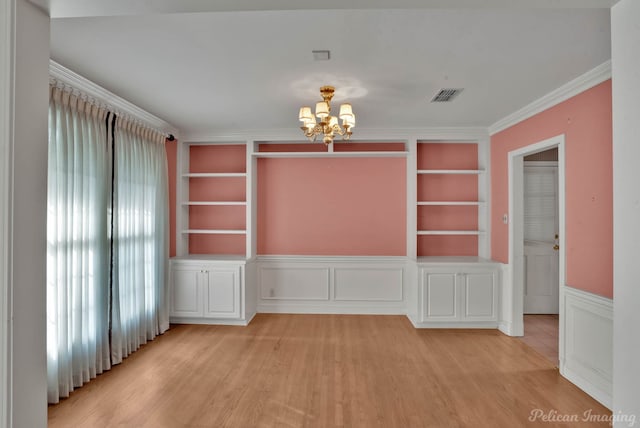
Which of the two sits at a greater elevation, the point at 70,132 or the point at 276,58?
the point at 276,58

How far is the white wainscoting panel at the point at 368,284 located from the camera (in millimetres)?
4922

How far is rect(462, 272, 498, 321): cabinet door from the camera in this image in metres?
4.35

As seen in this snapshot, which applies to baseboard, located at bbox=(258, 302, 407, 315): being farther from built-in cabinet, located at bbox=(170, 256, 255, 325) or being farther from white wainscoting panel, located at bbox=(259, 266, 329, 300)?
built-in cabinet, located at bbox=(170, 256, 255, 325)

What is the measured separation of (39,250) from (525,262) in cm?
557

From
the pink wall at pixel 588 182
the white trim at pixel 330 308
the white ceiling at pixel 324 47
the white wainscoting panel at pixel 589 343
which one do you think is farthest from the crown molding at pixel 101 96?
the white wainscoting panel at pixel 589 343

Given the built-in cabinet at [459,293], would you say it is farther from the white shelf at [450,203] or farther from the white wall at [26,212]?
the white wall at [26,212]

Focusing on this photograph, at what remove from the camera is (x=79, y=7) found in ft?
4.23

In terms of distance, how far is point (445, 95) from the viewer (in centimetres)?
326

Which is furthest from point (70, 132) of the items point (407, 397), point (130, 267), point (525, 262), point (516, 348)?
point (525, 262)

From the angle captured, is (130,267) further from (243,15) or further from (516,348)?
(516,348)

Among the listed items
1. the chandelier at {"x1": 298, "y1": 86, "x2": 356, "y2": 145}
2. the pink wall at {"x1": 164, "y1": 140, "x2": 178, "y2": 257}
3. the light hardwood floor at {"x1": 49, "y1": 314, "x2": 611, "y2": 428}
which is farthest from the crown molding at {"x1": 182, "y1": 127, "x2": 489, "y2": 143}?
the light hardwood floor at {"x1": 49, "y1": 314, "x2": 611, "y2": 428}

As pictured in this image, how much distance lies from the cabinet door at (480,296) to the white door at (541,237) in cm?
104

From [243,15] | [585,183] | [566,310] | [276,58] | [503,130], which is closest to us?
[243,15]

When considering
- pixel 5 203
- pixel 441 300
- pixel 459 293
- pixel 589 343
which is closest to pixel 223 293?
pixel 441 300
